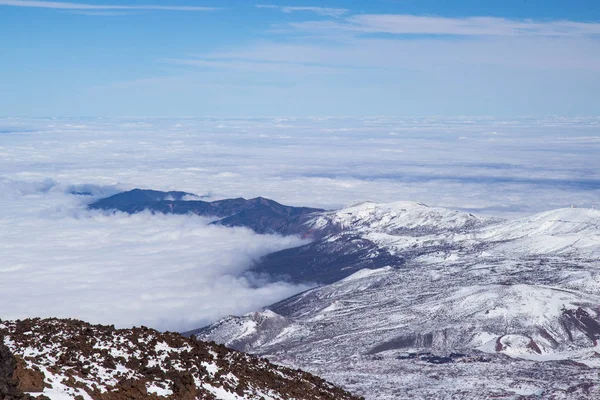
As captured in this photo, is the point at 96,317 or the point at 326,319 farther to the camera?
the point at 96,317

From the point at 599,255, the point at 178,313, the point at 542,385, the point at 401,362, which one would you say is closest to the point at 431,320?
the point at 401,362

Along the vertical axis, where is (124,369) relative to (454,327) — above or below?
above

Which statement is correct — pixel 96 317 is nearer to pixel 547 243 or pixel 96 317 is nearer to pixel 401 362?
pixel 401 362

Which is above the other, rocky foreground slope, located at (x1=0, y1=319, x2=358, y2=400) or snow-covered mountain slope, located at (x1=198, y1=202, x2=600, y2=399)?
rocky foreground slope, located at (x1=0, y1=319, x2=358, y2=400)

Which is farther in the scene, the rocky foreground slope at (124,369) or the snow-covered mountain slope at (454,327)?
the snow-covered mountain slope at (454,327)

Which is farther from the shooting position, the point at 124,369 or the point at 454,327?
the point at 454,327
